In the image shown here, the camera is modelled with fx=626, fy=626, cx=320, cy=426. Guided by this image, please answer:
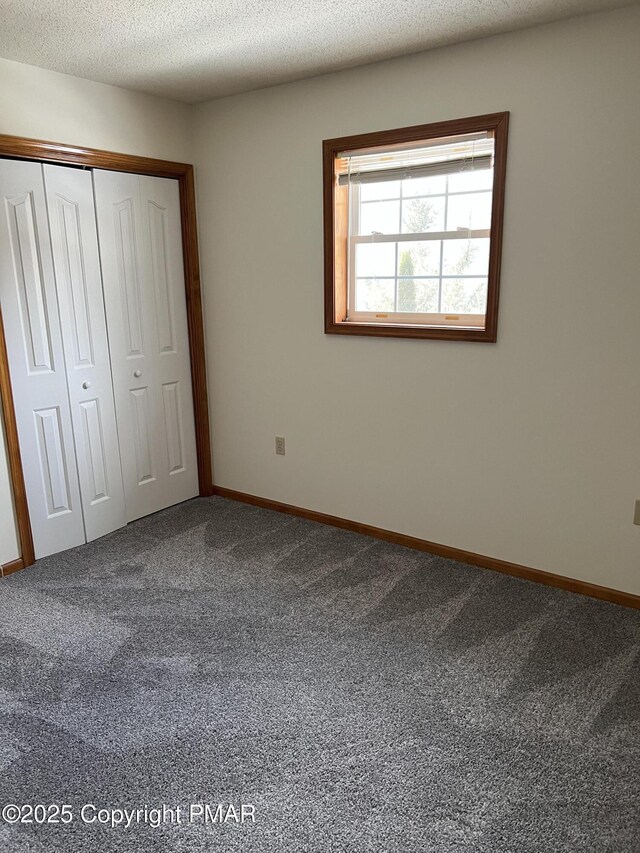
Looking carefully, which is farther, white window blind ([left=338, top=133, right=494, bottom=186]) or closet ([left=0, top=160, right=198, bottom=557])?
closet ([left=0, top=160, right=198, bottom=557])

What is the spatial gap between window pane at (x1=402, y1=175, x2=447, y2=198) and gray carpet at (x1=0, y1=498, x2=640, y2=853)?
5.97 ft

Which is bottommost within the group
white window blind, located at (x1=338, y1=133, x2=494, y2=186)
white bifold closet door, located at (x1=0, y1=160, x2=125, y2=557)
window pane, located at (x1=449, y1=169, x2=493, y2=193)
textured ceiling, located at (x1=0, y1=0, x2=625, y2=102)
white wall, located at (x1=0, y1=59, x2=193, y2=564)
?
white bifold closet door, located at (x1=0, y1=160, x2=125, y2=557)

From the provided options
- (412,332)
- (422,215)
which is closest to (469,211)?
(422,215)

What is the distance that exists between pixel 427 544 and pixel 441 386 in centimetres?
84

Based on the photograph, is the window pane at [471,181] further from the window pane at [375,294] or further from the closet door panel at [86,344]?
the closet door panel at [86,344]

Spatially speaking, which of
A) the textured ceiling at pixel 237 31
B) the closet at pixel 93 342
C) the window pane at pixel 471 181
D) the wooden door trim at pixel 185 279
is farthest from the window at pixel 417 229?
the closet at pixel 93 342

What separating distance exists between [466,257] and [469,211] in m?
0.21

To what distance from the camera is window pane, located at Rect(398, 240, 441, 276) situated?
10.0 ft

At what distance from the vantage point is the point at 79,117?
3.11 m

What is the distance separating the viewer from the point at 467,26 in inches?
98.4

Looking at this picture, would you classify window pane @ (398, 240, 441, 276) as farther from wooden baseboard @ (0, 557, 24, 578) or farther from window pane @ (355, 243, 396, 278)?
wooden baseboard @ (0, 557, 24, 578)

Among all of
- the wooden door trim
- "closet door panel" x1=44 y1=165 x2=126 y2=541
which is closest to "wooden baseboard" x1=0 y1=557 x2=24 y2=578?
the wooden door trim

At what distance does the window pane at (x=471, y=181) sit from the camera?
9.33 feet

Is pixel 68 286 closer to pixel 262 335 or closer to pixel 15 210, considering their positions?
pixel 15 210
